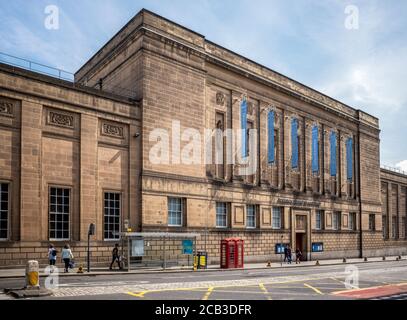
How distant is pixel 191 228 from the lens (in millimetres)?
34438

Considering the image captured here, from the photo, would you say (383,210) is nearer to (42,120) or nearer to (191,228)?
(191,228)

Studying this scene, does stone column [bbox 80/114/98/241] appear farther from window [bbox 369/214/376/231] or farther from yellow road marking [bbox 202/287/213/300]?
window [bbox 369/214/376/231]

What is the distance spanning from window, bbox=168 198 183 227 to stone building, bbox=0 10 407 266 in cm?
12

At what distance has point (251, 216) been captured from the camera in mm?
41062

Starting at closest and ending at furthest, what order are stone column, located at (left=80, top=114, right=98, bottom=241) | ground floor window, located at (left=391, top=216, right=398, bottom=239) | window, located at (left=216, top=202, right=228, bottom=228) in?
1. stone column, located at (left=80, top=114, right=98, bottom=241)
2. window, located at (left=216, top=202, right=228, bottom=228)
3. ground floor window, located at (left=391, top=216, right=398, bottom=239)

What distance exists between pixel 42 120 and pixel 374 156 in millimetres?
46527

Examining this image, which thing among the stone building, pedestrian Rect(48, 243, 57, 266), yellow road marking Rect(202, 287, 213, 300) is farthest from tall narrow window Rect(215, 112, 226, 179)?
yellow road marking Rect(202, 287, 213, 300)

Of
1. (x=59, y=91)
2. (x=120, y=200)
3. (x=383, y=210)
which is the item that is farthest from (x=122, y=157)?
(x=383, y=210)

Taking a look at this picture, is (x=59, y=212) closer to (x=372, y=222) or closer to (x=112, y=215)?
(x=112, y=215)

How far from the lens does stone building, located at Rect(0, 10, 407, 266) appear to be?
85.9 feet

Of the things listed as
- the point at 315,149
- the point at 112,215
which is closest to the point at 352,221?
the point at 315,149

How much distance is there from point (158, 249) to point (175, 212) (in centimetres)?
360

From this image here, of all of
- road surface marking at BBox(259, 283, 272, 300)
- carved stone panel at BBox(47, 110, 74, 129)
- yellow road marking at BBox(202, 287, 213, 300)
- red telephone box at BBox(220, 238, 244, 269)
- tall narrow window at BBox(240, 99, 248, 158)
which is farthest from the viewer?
tall narrow window at BBox(240, 99, 248, 158)

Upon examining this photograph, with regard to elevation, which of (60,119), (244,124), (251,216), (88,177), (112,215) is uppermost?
(244,124)
